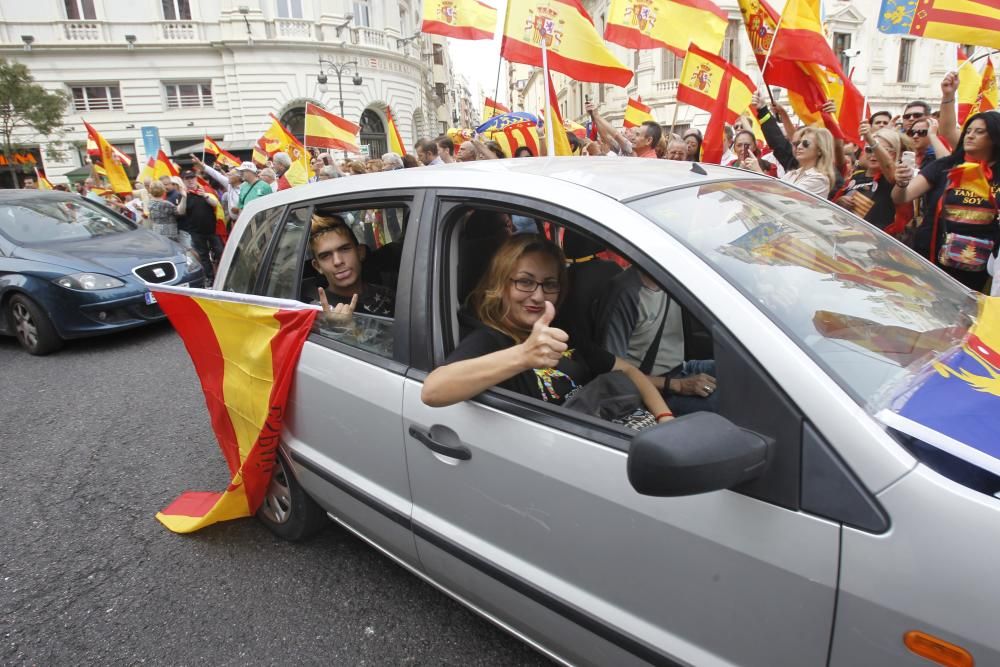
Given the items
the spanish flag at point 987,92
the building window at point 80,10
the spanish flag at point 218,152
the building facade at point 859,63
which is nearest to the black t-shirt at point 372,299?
the spanish flag at point 987,92

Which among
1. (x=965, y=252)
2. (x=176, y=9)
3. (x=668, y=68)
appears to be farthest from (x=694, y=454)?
(x=176, y=9)

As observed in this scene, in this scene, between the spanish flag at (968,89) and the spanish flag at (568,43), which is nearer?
the spanish flag at (568,43)

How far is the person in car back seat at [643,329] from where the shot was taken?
2264 millimetres

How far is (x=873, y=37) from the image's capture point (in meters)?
31.4

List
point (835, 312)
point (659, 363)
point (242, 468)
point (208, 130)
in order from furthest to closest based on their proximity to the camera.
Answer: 1. point (208, 130)
2. point (242, 468)
3. point (659, 363)
4. point (835, 312)

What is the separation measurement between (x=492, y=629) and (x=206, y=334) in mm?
1773

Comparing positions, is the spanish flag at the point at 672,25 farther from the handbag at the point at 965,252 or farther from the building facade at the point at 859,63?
the building facade at the point at 859,63

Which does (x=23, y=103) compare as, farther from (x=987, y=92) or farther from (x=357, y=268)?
(x=987, y=92)

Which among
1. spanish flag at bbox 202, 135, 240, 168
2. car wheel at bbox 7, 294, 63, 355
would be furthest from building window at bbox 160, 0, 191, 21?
car wheel at bbox 7, 294, 63, 355

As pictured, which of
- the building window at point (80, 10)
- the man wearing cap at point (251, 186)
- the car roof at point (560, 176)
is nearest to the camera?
the car roof at point (560, 176)

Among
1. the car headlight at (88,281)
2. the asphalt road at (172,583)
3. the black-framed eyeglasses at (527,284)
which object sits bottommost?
the asphalt road at (172,583)

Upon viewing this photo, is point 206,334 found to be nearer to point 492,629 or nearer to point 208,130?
point 492,629

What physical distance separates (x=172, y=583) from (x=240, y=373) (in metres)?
0.94

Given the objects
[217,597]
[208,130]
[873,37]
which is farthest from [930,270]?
[873,37]
